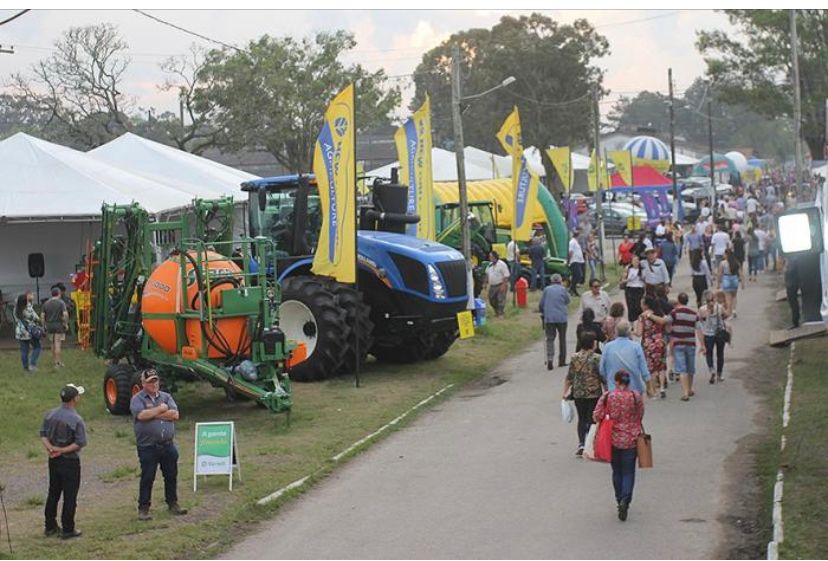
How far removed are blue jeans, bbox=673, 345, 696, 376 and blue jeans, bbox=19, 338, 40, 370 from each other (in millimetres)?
11270

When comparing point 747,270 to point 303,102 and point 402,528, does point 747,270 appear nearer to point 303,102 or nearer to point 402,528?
point 303,102

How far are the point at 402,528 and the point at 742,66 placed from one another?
178 feet

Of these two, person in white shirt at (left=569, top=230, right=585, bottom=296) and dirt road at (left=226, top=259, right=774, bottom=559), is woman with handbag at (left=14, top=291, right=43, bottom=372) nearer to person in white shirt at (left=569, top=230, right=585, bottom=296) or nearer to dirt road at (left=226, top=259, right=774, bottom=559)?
dirt road at (left=226, top=259, right=774, bottom=559)

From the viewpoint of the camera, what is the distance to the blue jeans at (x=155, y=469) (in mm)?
12656

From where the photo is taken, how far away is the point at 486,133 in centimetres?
8294

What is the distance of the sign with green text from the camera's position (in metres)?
13.9

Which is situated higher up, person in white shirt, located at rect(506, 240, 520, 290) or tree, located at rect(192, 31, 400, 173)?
tree, located at rect(192, 31, 400, 173)

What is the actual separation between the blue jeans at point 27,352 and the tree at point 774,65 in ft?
133

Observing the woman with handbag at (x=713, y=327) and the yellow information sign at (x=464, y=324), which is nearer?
the woman with handbag at (x=713, y=327)

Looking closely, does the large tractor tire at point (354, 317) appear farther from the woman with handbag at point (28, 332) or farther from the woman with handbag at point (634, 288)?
the woman with handbag at point (634, 288)

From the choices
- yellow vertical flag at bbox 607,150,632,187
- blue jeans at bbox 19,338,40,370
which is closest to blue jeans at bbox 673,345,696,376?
blue jeans at bbox 19,338,40,370

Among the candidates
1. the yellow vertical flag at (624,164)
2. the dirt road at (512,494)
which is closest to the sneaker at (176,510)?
the dirt road at (512,494)

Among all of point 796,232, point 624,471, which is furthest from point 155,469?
point 796,232

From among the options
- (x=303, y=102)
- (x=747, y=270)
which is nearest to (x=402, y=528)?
(x=747, y=270)
